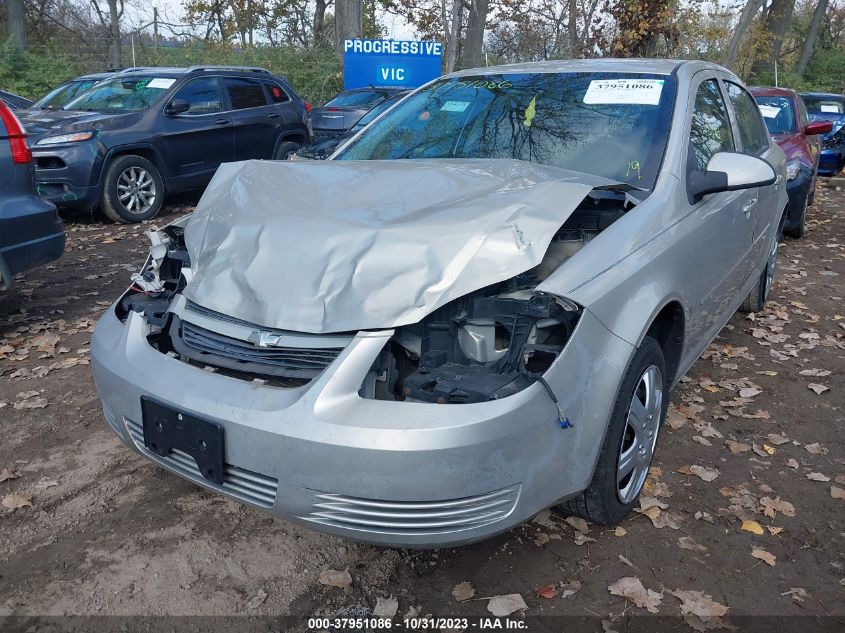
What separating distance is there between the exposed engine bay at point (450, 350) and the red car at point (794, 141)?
590 centimetres

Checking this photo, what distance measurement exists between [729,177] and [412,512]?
212cm

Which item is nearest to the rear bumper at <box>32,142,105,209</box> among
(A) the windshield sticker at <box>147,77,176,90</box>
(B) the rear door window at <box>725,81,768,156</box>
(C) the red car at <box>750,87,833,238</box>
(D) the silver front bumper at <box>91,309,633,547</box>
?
(A) the windshield sticker at <box>147,77,176,90</box>

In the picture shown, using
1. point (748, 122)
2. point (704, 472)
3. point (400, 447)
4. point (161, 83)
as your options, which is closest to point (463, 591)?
point (400, 447)

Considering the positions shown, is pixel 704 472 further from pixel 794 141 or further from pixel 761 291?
pixel 794 141

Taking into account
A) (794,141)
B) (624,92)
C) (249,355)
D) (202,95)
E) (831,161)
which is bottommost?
(831,161)

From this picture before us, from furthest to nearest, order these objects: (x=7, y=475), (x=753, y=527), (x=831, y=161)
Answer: (x=831, y=161) < (x=7, y=475) < (x=753, y=527)

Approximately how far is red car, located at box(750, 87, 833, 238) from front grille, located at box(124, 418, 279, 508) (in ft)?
21.8

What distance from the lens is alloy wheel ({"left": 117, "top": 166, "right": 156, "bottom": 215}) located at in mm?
8555

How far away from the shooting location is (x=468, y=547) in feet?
9.19

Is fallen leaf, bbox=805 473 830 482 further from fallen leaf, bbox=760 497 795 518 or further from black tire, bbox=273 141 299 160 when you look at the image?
black tire, bbox=273 141 299 160

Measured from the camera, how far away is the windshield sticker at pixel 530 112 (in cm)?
362

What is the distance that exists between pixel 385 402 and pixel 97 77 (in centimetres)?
936

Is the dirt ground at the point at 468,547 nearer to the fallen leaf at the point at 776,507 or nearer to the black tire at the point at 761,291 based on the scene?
the fallen leaf at the point at 776,507

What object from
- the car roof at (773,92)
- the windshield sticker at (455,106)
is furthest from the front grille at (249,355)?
the car roof at (773,92)
